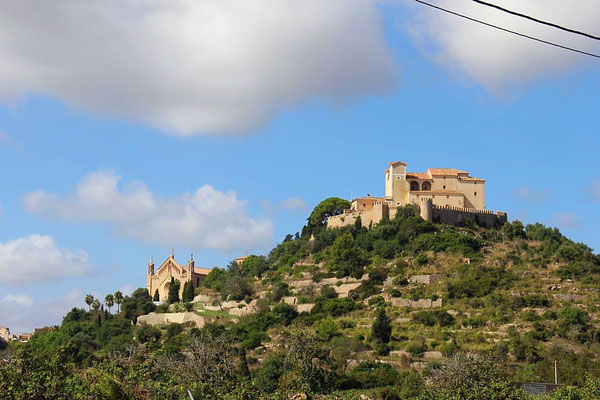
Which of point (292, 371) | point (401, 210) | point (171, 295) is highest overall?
point (401, 210)

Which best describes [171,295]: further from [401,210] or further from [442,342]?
[442,342]

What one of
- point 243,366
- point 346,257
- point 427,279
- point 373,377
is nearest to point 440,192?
point 346,257

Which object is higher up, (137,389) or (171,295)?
(171,295)

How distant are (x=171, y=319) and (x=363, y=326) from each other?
1798 centimetres

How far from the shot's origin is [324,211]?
83.1 meters

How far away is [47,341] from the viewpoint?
66062mm

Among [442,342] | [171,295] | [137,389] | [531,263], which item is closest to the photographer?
[137,389]

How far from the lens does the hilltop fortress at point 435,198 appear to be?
73.6 meters

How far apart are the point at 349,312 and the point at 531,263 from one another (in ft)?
48.3

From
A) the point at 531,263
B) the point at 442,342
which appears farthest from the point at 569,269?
the point at 442,342

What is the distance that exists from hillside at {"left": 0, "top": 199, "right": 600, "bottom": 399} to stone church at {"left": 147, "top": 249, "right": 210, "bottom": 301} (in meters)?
1.57

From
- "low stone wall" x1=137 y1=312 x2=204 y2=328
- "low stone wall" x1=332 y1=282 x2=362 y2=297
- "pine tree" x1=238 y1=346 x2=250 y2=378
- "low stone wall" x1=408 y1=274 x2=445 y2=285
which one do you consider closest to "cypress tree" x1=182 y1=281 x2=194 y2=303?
"low stone wall" x1=137 y1=312 x2=204 y2=328

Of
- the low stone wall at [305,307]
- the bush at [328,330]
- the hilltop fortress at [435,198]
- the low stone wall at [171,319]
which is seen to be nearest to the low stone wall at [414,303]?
the bush at [328,330]

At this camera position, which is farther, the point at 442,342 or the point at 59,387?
the point at 442,342
